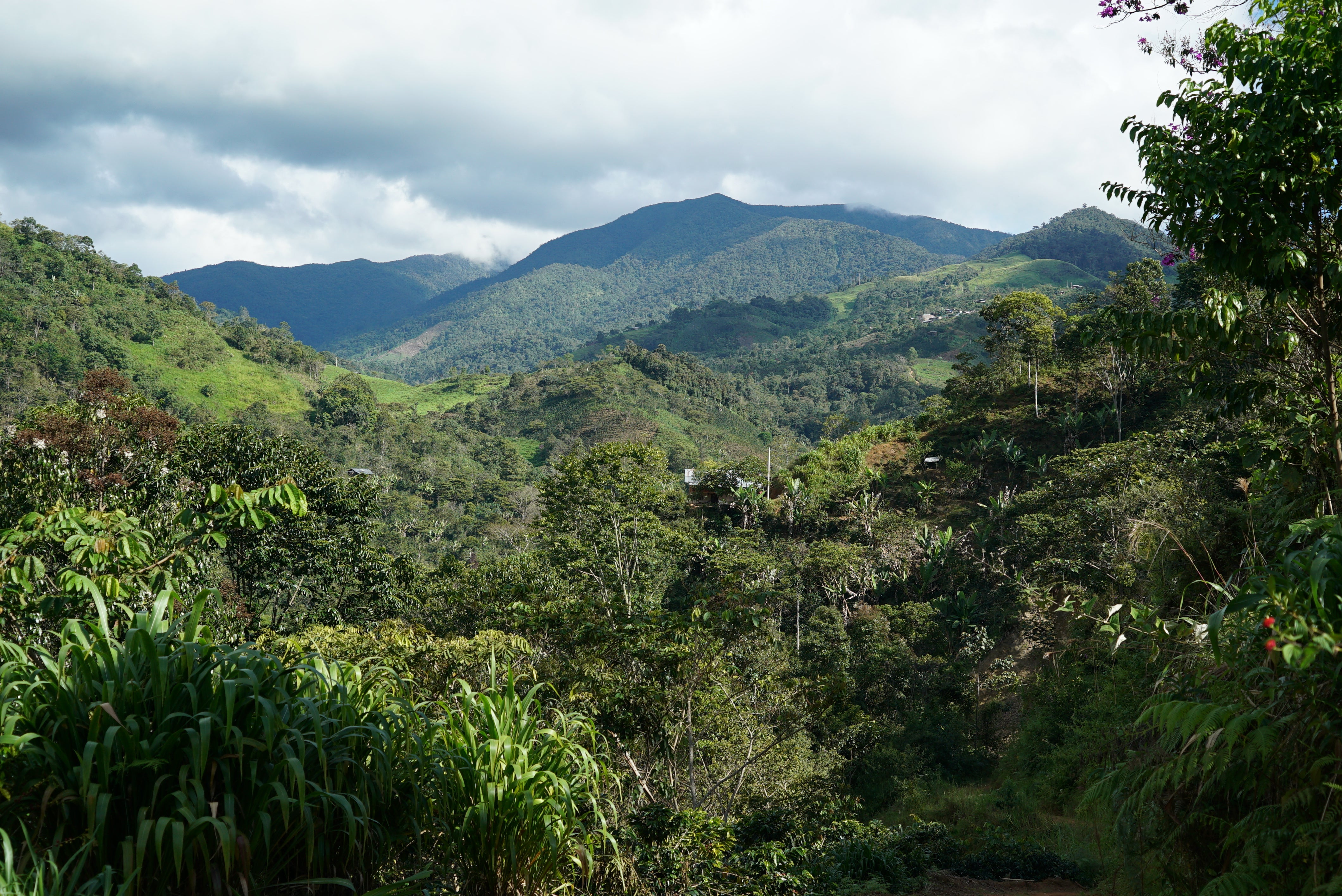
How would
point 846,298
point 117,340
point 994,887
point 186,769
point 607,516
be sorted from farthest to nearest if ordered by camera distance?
point 846,298
point 117,340
point 607,516
point 994,887
point 186,769

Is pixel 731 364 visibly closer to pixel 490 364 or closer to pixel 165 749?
pixel 490 364

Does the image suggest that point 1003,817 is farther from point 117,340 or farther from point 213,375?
point 117,340

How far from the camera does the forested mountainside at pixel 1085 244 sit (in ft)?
399

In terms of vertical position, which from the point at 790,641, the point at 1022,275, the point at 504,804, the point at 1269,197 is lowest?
the point at 790,641

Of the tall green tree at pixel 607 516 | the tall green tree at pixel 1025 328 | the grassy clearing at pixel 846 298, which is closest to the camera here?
the tall green tree at pixel 607 516

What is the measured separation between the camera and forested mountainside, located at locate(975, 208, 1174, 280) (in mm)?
121500

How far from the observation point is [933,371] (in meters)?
85.6

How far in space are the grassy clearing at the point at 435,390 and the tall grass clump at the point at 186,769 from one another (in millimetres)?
81388

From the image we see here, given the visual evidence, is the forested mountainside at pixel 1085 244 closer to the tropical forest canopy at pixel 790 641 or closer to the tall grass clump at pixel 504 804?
the tropical forest canopy at pixel 790 641

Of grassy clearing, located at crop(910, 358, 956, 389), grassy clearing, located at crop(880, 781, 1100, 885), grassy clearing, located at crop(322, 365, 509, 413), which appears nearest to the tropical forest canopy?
grassy clearing, located at crop(880, 781, 1100, 885)

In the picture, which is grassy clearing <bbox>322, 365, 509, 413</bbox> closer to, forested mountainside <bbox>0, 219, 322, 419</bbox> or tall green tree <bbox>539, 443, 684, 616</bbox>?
forested mountainside <bbox>0, 219, 322, 419</bbox>

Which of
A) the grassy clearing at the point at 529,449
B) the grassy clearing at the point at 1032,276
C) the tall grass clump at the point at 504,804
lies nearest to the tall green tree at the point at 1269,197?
the tall grass clump at the point at 504,804

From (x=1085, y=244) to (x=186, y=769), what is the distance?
146922mm

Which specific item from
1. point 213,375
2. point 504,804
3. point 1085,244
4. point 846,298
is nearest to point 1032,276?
point 1085,244
